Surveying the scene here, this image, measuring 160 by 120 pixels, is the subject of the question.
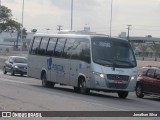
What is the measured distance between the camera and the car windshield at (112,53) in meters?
24.7

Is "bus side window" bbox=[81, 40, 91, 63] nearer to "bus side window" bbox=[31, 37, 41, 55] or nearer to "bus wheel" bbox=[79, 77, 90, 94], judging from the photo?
"bus wheel" bbox=[79, 77, 90, 94]

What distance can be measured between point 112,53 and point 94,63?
1.03 meters

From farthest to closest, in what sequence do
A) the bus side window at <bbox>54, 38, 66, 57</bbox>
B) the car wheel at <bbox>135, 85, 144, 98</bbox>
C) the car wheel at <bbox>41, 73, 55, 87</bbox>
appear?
1. the car wheel at <bbox>41, 73, 55, 87</bbox>
2. the bus side window at <bbox>54, 38, 66, 57</bbox>
3. the car wheel at <bbox>135, 85, 144, 98</bbox>

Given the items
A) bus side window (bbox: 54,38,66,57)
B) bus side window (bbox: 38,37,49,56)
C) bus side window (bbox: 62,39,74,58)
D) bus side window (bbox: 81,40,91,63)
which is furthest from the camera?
bus side window (bbox: 38,37,49,56)

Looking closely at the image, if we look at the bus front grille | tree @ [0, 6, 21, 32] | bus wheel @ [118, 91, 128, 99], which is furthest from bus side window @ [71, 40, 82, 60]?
tree @ [0, 6, 21, 32]

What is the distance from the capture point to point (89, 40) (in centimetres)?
2528

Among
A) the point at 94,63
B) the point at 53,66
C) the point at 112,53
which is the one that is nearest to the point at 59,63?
the point at 53,66

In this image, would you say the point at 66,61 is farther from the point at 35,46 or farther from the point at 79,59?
the point at 35,46

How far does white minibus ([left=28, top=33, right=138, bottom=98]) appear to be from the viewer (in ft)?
80.3

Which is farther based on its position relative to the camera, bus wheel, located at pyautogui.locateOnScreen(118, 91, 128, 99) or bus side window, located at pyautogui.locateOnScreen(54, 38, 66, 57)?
bus side window, located at pyautogui.locateOnScreen(54, 38, 66, 57)

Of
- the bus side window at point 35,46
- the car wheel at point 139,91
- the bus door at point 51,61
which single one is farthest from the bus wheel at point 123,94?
the bus side window at point 35,46

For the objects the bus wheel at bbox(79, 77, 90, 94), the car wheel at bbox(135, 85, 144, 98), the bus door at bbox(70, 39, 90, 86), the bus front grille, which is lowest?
the car wheel at bbox(135, 85, 144, 98)

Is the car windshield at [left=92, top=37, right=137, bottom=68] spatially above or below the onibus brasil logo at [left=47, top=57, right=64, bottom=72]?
above

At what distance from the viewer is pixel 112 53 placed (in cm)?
2497
